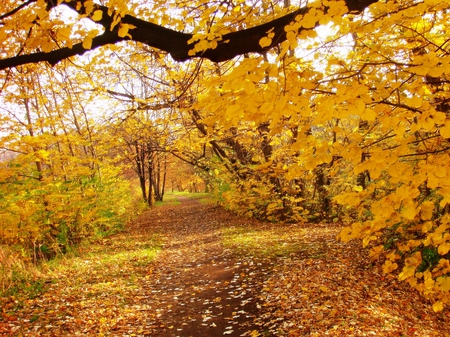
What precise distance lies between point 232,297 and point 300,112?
368cm

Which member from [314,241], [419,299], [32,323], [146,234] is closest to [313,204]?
[314,241]

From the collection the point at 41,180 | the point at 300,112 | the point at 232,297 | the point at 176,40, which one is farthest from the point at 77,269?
the point at 300,112

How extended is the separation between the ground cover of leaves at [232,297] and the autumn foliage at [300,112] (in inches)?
21.7

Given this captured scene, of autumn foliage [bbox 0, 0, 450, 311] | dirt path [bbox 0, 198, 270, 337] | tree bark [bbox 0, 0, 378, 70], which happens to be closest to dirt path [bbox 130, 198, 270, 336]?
dirt path [bbox 0, 198, 270, 337]

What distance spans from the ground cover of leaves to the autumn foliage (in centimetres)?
55

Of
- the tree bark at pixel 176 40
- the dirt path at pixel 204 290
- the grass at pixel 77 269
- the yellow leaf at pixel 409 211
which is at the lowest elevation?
the dirt path at pixel 204 290

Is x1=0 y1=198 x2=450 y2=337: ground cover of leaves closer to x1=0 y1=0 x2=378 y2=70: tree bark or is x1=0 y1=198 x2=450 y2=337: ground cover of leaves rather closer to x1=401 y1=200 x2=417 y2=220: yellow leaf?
x1=401 y1=200 x2=417 y2=220: yellow leaf

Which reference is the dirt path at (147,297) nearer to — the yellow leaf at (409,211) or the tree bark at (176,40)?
the yellow leaf at (409,211)

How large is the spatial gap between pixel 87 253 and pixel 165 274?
3.08 meters

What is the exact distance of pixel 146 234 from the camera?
1176cm

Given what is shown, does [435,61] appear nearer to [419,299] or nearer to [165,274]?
[419,299]

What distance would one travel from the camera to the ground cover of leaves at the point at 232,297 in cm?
396

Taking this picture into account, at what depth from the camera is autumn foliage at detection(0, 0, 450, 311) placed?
7.12ft

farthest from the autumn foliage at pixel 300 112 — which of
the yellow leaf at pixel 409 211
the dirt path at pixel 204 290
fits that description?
the dirt path at pixel 204 290
